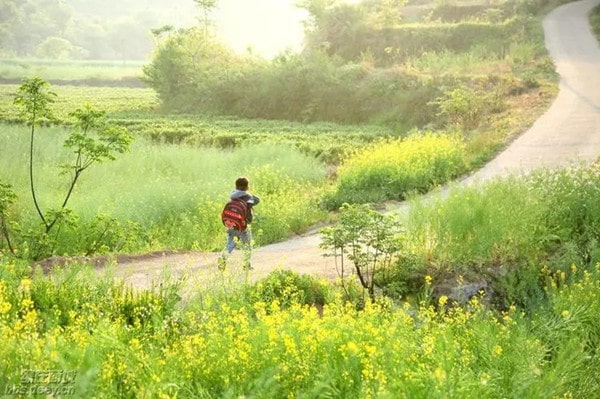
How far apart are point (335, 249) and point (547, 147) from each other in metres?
10.4

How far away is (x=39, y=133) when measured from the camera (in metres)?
22.4

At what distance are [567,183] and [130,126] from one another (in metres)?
21.4

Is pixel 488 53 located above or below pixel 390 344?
above

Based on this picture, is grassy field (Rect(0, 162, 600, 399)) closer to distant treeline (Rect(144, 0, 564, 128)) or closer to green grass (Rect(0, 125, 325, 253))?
green grass (Rect(0, 125, 325, 253))

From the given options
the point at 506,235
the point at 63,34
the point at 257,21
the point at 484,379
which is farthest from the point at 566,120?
the point at 257,21

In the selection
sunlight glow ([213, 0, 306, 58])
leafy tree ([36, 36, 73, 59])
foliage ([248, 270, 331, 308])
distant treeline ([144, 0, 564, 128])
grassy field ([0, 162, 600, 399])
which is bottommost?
foliage ([248, 270, 331, 308])

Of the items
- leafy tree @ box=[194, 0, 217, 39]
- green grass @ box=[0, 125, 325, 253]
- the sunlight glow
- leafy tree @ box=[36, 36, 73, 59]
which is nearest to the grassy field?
green grass @ box=[0, 125, 325, 253]

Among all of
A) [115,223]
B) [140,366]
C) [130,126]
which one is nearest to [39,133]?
[130,126]

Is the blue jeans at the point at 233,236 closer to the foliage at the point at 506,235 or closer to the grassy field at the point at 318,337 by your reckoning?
the grassy field at the point at 318,337

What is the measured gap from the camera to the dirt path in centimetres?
945

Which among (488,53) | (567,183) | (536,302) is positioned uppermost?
(488,53)

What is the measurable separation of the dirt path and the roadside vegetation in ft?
1.52

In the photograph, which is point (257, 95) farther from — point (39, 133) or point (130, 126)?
point (39, 133)

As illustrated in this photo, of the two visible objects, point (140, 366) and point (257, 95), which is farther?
point (257, 95)
